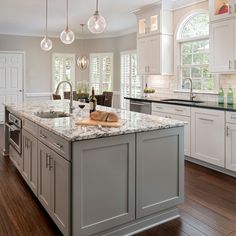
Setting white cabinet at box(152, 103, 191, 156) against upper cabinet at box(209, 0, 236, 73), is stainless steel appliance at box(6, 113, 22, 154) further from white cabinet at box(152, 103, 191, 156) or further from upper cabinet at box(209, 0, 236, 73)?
upper cabinet at box(209, 0, 236, 73)

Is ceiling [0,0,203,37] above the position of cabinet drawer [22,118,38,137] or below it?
above

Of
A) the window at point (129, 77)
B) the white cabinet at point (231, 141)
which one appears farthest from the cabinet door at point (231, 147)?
the window at point (129, 77)

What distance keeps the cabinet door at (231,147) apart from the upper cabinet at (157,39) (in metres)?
2.25

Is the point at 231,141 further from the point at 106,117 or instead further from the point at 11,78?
the point at 11,78

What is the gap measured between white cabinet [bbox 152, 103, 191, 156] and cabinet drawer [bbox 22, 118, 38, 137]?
2.43 m

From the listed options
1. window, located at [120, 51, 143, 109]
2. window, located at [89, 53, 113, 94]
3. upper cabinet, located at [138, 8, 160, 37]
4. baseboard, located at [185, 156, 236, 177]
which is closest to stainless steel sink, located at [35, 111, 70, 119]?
baseboard, located at [185, 156, 236, 177]

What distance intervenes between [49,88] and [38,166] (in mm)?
6649

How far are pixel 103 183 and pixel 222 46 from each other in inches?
124

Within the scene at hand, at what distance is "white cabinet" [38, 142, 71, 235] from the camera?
2.19 m

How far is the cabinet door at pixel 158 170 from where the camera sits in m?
2.50

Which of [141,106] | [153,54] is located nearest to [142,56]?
[153,54]

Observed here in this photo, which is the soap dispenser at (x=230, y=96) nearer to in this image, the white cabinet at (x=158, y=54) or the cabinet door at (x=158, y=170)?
the white cabinet at (x=158, y=54)

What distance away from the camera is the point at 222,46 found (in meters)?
4.38

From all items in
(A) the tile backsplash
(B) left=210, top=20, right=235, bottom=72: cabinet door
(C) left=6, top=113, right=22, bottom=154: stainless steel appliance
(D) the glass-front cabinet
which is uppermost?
(D) the glass-front cabinet
